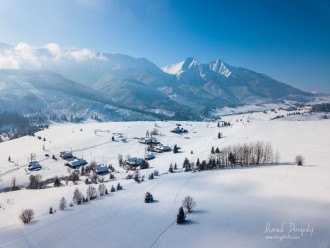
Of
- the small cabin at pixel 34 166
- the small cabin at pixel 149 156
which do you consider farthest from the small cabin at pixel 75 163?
the small cabin at pixel 149 156

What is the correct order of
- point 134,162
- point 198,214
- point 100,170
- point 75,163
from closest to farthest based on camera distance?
point 198,214
point 100,170
point 134,162
point 75,163

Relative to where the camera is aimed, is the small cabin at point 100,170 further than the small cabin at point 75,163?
No

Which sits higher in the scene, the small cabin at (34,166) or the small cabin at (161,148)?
the small cabin at (161,148)

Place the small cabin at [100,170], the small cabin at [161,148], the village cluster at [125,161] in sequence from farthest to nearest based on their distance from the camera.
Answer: the small cabin at [161,148]
the village cluster at [125,161]
the small cabin at [100,170]

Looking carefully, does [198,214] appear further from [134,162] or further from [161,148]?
[161,148]

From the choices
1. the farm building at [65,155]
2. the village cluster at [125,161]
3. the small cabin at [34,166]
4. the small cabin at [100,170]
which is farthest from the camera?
the farm building at [65,155]

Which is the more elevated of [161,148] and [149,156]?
[161,148]

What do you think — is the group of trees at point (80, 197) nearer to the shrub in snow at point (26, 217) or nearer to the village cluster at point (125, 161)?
the shrub in snow at point (26, 217)

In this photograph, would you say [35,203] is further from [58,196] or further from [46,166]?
[46,166]

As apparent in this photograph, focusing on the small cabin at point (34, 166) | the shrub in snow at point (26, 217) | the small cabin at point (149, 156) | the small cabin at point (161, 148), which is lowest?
the small cabin at point (34, 166)

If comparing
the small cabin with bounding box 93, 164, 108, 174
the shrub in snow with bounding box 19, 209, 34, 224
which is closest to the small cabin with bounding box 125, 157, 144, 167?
the small cabin with bounding box 93, 164, 108, 174

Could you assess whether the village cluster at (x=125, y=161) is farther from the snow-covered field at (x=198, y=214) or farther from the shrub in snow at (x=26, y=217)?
the shrub in snow at (x=26, y=217)

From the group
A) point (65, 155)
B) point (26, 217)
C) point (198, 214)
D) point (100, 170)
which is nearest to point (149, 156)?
point (100, 170)
